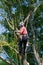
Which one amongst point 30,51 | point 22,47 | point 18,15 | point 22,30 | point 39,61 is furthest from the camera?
point 30,51

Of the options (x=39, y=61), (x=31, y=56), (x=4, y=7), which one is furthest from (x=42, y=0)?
(x=31, y=56)

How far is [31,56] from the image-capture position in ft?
84.2

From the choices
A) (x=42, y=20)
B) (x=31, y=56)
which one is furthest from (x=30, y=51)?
(x=42, y=20)

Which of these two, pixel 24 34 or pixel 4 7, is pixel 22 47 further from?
pixel 4 7

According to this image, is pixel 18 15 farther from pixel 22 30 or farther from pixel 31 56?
pixel 22 30

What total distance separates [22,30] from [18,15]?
9730 millimetres

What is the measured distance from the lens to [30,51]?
2477 centimetres

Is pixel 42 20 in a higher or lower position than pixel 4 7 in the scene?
lower

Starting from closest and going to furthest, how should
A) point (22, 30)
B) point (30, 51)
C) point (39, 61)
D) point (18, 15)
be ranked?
point (22, 30) < point (39, 61) < point (18, 15) < point (30, 51)

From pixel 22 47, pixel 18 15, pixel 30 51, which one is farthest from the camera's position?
pixel 30 51

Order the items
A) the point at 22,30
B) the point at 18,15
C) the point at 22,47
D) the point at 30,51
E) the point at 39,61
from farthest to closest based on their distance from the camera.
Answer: the point at 30,51, the point at 18,15, the point at 39,61, the point at 22,47, the point at 22,30

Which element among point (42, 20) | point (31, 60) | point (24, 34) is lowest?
point (31, 60)

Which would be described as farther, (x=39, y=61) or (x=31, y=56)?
(x=31, y=56)

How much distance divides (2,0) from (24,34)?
817 cm
